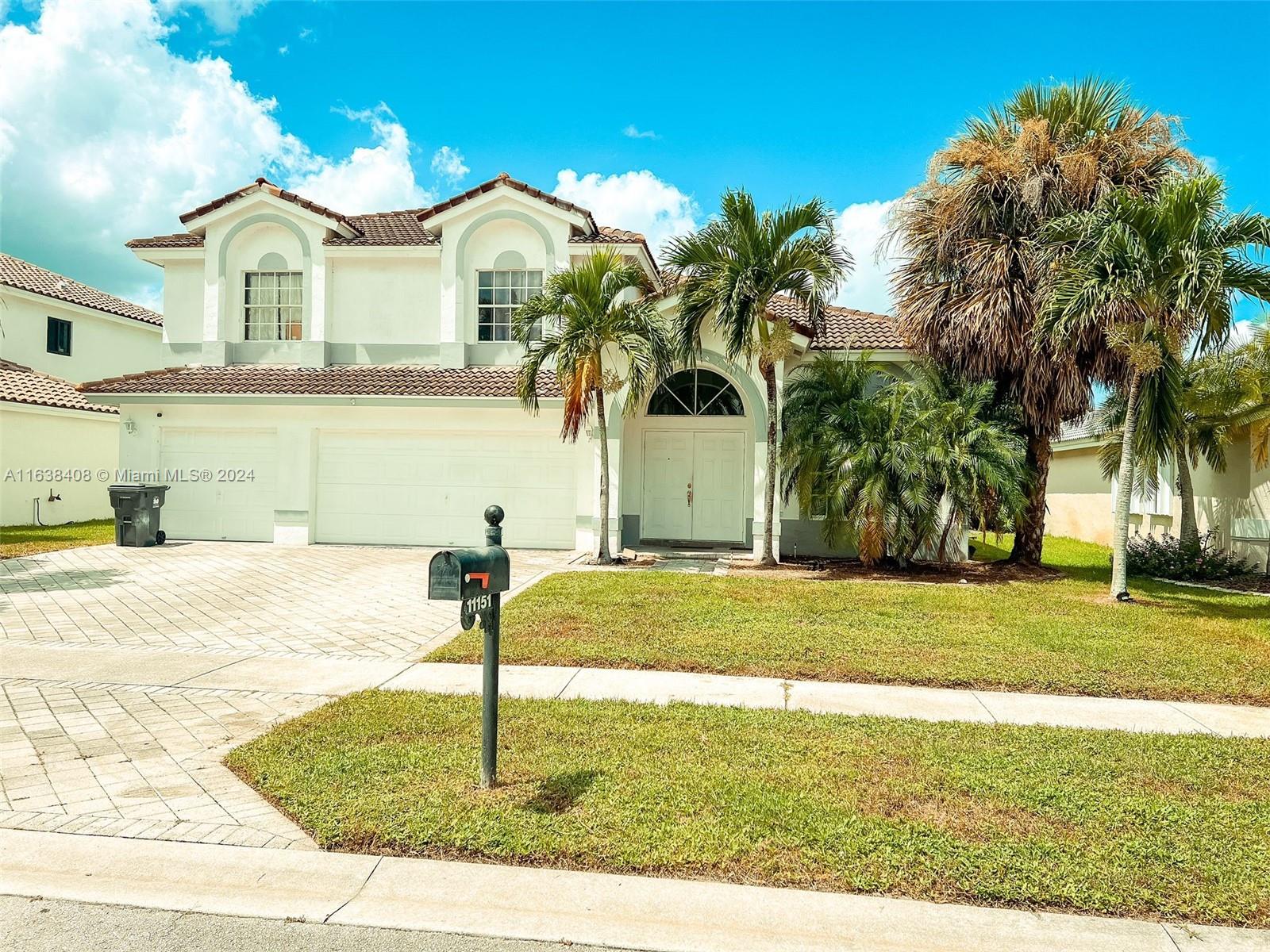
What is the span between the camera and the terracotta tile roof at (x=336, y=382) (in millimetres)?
16000

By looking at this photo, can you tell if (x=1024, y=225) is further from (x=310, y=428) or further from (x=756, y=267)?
(x=310, y=428)

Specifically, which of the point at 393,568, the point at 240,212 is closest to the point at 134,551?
the point at 393,568

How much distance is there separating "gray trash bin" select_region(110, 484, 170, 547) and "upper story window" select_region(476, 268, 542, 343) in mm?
7201

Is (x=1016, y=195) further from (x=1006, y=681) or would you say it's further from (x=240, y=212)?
(x=240, y=212)

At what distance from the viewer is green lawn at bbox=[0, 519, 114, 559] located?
15.6 meters

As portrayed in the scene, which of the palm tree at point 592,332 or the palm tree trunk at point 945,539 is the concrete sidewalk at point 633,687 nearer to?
the palm tree at point 592,332

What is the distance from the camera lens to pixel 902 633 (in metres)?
9.12

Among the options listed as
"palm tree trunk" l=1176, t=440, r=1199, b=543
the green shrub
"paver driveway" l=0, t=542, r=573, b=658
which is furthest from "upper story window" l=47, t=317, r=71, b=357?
"palm tree trunk" l=1176, t=440, r=1199, b=543

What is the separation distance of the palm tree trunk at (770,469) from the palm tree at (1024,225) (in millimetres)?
2832

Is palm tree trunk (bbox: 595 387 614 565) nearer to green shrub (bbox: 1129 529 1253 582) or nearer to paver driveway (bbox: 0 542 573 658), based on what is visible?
paver driveway (bbox: 0 542 573 658)

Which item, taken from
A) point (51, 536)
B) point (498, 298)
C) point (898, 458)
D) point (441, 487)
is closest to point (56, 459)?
point (51, 536)

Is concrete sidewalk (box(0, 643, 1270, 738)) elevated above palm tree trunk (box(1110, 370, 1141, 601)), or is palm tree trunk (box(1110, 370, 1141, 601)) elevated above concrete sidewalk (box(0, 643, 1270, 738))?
palm tree trunk (box(1110, 370, 1141, 601))

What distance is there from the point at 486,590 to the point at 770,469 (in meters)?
10.4

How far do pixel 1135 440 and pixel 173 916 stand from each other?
12.9m
